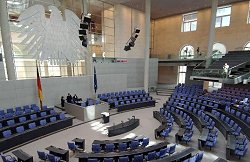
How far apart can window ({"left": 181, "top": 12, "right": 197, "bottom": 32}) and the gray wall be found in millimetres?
6751

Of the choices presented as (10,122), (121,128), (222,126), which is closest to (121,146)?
(121,128)

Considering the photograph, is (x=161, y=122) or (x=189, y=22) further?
(x=189, y=22)

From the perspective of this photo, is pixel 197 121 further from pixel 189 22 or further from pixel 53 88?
pixel 189 22

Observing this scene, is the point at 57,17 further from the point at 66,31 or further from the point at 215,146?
the point at 215,146

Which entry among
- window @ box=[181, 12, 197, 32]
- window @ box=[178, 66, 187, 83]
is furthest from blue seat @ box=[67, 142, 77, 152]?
window @ box=[181, 12, 197, 32]

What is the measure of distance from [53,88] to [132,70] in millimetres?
10660

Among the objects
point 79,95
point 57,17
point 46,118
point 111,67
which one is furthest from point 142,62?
point 46,118

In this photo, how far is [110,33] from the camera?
21844 mm

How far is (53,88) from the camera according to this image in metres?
15.3

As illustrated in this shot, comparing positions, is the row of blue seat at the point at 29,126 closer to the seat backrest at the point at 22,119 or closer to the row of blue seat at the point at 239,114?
the seat backrest at the point at 22,119

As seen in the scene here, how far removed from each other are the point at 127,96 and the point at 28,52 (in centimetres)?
953

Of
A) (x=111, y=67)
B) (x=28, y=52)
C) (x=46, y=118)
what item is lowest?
(x=46, y=118)

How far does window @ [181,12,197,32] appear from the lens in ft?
80.9

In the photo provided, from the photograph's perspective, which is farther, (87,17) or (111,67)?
(111,67)
